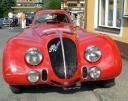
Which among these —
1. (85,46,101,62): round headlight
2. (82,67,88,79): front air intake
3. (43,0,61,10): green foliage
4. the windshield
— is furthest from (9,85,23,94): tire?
(43,0,61,10): green foliage

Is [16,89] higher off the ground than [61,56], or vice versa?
[61,56]

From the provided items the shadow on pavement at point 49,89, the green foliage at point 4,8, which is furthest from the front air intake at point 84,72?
the green foliage at point 4,8

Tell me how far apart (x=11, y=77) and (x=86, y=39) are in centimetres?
164

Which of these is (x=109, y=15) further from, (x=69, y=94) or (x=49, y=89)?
(x=69, y=94)

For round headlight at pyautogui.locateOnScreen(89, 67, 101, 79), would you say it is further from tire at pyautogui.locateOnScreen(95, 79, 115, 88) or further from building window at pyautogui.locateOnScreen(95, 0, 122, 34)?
building window at pyautogui.locateOnScreen(95, 0, 122, 34)

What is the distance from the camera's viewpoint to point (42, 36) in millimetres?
7410

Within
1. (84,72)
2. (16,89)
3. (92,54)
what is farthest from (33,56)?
(92,54)

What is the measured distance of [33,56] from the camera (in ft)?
22.7

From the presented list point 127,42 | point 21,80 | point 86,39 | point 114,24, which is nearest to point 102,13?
point 114,24

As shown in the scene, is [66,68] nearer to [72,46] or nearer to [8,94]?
[72,46]

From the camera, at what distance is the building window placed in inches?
525

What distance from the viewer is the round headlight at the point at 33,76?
6.78 m

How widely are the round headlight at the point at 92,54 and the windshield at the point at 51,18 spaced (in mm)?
2617

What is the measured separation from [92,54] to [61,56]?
24.0 inches
